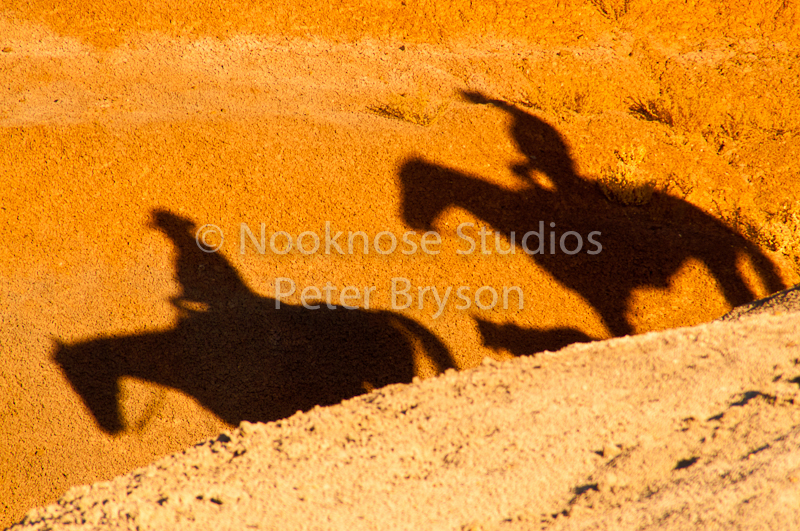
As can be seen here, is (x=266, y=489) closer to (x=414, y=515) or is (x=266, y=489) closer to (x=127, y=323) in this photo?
(x=414, y=515)

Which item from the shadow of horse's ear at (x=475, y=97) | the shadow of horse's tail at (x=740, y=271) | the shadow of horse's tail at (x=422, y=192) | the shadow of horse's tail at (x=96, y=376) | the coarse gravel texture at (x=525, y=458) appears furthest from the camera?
the shadow of horse's ear at (x=475, y=97)

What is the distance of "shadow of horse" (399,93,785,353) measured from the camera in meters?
5.40

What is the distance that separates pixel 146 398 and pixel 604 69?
655 centimetres

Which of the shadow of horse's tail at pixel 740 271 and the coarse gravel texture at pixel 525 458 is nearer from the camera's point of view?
the coarse gravel texture at pixel 525 458

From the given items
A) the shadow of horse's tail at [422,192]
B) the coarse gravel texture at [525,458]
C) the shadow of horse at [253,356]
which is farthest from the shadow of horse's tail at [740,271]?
A: the coarse gravel texture at [525,458]

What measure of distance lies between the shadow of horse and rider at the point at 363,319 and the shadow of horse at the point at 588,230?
0.01m

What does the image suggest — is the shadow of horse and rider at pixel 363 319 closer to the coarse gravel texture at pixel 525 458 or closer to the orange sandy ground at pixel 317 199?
the orange sandy ground at pixel 317 199

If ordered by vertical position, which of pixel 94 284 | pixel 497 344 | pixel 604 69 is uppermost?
pixel 604 69

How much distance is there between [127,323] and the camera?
5109 mm

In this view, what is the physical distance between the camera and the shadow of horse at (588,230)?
17.7 ft

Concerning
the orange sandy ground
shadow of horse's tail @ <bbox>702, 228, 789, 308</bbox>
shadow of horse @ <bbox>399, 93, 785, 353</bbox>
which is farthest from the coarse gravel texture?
shadow of horse's tail @ <bbox>702, 228, 789, 308</bbox>

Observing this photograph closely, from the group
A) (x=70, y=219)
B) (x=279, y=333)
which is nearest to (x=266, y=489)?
(x=279, y=333)

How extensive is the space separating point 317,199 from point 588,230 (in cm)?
275

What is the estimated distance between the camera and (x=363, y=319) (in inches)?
204
